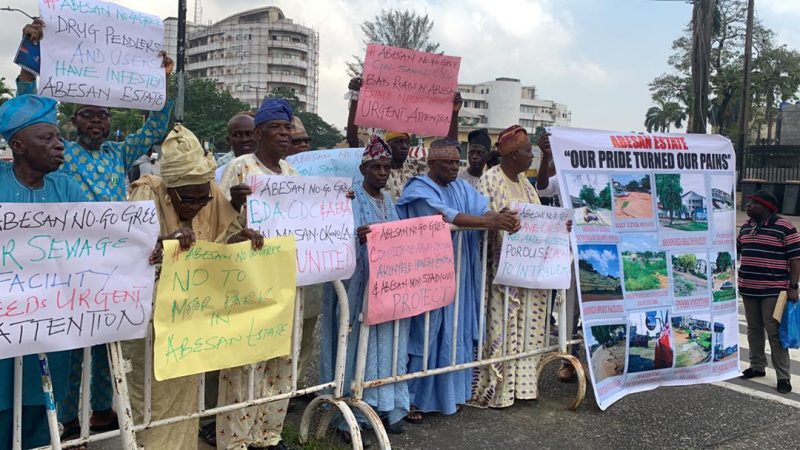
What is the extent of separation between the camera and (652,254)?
490 cm

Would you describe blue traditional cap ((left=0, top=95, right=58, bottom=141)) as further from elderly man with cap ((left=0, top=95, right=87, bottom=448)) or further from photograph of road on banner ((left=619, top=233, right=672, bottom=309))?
photograph of road on banner ((left=619, top=233, right=672, bottom=309))

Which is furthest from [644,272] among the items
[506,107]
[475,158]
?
[506,107]

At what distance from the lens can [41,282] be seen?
252 centimetres

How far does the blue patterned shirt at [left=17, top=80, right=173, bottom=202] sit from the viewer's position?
3.63 metres

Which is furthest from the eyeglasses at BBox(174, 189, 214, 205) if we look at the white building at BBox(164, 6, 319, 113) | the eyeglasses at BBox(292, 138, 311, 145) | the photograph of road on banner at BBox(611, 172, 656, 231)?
the white building at BBox(164, 6, 319, 113)

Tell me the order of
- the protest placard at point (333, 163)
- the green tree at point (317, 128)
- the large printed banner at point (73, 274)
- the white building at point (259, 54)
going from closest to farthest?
1. the large printed banner at point (73, 274)
2. the protest placard at point (333, 163)
3. the green tree at point (317, 128)
4. the white building at point (259, 54)

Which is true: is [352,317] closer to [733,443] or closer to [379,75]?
[379,75]

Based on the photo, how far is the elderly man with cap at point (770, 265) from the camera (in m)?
5.36

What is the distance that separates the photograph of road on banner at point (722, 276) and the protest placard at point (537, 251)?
4.30ft

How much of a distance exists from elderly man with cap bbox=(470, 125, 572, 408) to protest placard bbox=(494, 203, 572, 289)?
0.47 feet

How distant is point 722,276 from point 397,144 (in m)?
2.78

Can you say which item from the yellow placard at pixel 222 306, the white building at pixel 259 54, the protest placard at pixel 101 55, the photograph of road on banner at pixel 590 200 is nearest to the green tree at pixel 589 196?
the photograph of road on banner at pixel 590 200

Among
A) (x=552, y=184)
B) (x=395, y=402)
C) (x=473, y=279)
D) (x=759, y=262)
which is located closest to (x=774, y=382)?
(x=759, y=262)

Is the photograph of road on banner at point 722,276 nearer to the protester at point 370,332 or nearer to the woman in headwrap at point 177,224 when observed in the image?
the protester at point 370,332
